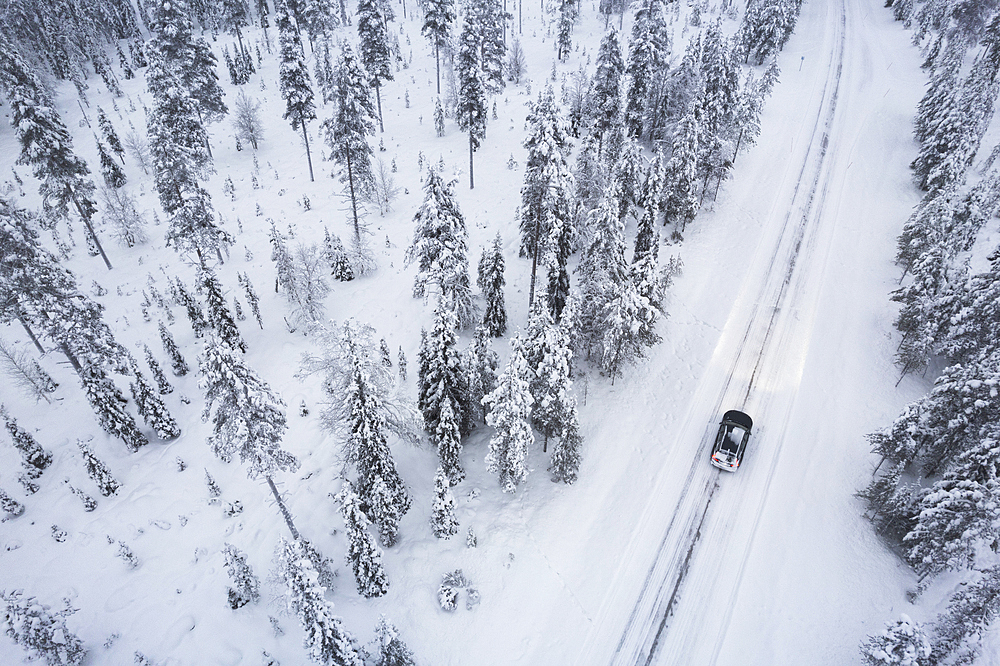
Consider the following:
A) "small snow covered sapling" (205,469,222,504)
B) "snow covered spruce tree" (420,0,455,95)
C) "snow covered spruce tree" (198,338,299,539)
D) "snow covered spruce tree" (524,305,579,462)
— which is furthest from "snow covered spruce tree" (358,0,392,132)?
"snow covered spruce tree" (198,338,299,539)

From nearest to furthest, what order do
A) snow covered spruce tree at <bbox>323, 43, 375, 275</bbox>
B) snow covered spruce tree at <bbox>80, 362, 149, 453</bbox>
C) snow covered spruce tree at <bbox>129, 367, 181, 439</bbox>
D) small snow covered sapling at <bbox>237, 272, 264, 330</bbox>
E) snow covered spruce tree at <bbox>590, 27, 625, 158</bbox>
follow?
snow covered spruce tree at <bbox>80, 362, 149, 453</bbox> < snow covered spruce tree at <bbox>129, 367, 181, 439</bbox> < small snow covered sapling at <bbox>237, 272, 264, 330</bbox> < snow covered spruce tree at <bbox>323, 43, 375, 275</bbox> < snow covered spruce tree at <bbox>590, 27, 625, 158</bbox>

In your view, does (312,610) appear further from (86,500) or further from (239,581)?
(86,500)

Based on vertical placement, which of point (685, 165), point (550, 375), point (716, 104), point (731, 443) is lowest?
point (731, 443)

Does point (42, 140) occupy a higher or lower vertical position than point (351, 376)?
higher

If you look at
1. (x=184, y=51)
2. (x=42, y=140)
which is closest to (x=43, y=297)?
(x=42, y=140)

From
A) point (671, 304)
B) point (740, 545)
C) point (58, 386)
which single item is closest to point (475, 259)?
point (671, 304)

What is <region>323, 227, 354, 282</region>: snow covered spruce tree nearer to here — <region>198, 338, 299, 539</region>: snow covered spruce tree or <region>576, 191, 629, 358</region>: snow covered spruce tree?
<region>576, 191, 629, 358</region>: snow covered spruce tree
